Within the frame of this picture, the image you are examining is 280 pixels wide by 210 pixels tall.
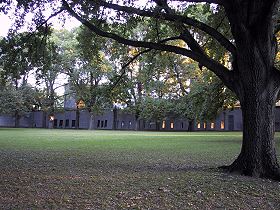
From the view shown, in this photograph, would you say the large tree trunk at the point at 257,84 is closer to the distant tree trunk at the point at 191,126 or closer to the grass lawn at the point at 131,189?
the grass lawn at the point at 131,189

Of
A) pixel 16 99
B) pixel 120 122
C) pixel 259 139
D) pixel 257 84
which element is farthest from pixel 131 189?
pixel 120 122

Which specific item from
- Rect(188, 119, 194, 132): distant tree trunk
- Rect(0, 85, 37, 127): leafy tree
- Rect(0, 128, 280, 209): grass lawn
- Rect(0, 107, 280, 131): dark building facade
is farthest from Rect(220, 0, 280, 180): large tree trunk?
Rect(188, 119, 194, 132): distant tree trunk

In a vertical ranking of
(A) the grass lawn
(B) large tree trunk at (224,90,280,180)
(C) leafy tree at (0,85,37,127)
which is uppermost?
(C) leafy tree at (0,85,37,127)

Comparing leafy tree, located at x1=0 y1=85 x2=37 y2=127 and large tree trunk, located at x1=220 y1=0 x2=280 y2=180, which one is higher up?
leafy tree, located at x1=0 y1=85 x2=37 y2=127

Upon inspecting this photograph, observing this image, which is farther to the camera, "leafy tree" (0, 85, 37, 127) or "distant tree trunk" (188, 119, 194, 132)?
"distant tree trunk" (188, 119, 194, 132)

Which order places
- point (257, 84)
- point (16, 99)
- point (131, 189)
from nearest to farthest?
1. point (131, 189)
2. point (257, 84)
3. point (16, 99)

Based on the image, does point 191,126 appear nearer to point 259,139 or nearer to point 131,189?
point 259,139

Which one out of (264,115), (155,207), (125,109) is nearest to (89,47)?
(264,115)

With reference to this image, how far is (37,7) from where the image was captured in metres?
12.5

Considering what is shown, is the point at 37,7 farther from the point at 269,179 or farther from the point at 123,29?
the point at 269,179

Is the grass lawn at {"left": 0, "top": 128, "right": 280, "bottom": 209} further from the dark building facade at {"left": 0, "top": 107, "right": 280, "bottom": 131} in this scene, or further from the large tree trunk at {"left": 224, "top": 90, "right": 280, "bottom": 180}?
the dark building facade at {"left": 0, "top": 107, "right": 280, "bottom": 131}

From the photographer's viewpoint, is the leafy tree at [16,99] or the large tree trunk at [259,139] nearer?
the large tree trunk at [259,139]

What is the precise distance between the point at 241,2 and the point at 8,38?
8.15m

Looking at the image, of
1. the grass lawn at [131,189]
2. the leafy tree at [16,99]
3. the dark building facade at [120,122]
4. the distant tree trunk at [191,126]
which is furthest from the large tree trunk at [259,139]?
the distant tree trunk at [191,126]
